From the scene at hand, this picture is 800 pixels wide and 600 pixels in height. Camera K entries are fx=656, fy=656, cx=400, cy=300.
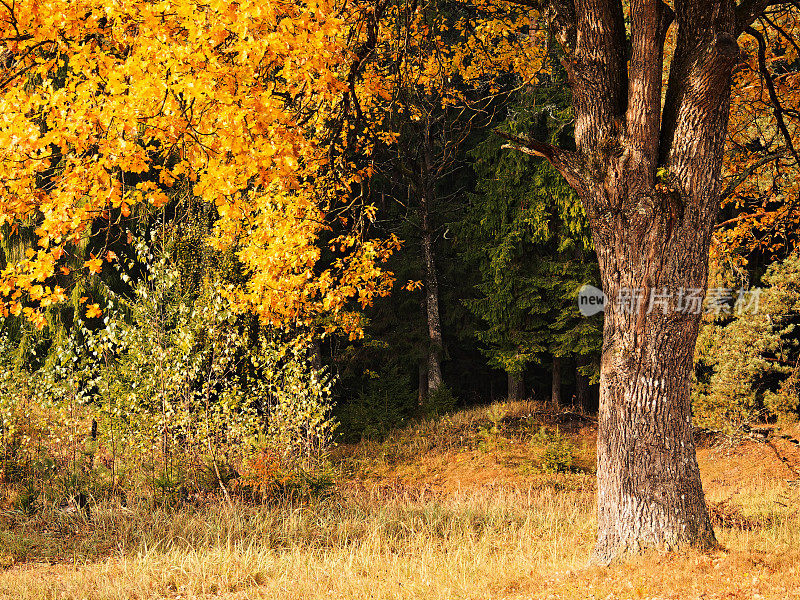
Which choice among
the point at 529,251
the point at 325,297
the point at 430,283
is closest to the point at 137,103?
the point at 325,297

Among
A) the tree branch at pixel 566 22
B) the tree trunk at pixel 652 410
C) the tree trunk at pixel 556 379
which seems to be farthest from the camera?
the tree trunk at pixel 556 379

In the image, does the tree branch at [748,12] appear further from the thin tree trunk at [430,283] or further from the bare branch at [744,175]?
the thin tree trunk at [430,283]

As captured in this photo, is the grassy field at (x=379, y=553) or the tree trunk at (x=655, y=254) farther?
the tree trunk at (x=655, y=254)

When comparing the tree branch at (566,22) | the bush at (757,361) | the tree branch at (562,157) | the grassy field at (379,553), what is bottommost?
the grassy field at (379,553)

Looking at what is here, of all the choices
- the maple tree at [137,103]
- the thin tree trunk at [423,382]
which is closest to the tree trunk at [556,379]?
the thin tree trunk at [423,382]

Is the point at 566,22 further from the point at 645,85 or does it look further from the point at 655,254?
the point at 655,254

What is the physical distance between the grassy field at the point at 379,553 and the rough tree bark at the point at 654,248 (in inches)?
14.6

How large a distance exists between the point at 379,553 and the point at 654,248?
3.34 metres

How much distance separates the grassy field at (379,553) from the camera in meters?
4.21

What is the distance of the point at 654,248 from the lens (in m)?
4.61

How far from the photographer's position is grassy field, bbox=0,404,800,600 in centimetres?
421

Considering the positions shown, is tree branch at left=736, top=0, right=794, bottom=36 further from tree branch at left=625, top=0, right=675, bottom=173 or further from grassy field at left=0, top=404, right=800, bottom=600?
grassy field at left=0, top=404, right=800, bottom=600

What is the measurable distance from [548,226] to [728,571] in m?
13.6

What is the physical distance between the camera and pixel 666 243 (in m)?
4.61
